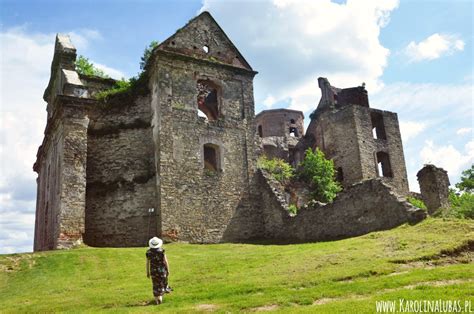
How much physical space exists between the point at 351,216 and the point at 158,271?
1064cm

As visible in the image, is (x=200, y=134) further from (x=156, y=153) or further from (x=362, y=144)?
(x=362, y=144)

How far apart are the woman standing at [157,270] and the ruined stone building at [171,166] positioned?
9898 mm

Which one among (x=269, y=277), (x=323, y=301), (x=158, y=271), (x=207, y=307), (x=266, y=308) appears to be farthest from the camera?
(x=269, y=277)

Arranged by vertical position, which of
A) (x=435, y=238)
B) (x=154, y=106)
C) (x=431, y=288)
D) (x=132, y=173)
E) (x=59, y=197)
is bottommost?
(x=431, y=288)

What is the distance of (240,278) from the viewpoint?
10.9 m

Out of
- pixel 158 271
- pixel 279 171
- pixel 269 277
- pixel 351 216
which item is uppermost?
pixel 279 171

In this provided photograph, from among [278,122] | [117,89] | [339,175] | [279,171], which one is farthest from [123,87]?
[278,122]

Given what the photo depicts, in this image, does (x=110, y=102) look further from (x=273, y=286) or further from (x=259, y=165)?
(x=273, y=286)

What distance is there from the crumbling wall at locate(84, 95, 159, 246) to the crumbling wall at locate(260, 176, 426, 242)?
6.38m

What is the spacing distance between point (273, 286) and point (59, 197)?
43.1 feet

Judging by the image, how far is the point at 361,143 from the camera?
110 feet

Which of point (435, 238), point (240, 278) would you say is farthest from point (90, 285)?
point (435, 238)

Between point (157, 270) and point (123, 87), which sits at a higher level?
point (123, 87)

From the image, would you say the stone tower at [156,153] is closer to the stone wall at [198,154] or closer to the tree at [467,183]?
the stone wall at [198,154]
